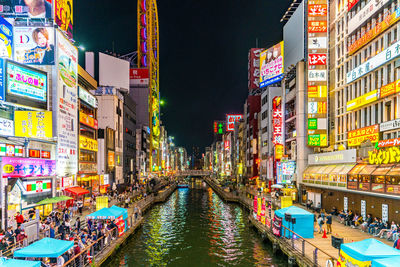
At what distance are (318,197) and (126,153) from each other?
184 feet

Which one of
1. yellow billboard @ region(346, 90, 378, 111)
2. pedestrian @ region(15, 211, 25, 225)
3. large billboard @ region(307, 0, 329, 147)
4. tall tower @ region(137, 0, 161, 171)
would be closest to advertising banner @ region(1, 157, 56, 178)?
pedestrian @ region(15, 211, 25, 225)

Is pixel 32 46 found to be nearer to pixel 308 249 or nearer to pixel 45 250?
pixel 45 250

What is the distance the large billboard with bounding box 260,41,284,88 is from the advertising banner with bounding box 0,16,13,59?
48.0 meters

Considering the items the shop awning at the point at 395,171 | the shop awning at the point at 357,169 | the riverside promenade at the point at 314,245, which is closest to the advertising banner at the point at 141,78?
the riverside promenade at the point at 314,245

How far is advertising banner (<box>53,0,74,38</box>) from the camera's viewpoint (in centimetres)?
4194

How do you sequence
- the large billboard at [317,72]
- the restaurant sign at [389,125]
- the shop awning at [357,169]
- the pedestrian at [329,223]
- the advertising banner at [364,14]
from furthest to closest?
the large billboard at [317,72]
the advertising banner at [364,14]
the shop awning at [357,169]
the restaurant sign at [389,125]
the pedestrian at [329,223]

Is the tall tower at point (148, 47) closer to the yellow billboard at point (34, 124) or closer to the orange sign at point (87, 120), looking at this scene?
the orange sign at point (87, 120)

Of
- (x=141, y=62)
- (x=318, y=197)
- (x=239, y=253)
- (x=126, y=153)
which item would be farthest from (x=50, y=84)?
(x=141, y=62)

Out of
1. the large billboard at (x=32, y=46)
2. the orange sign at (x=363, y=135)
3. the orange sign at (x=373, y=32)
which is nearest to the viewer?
the orange sign at (x=373, y=32)

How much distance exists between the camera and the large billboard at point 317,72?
149 ft

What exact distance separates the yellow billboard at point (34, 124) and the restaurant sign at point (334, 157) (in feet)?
114

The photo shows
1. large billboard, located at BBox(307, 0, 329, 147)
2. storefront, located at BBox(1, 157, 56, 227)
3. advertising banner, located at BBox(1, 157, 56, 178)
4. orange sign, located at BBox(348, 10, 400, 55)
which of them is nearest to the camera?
storefront, located at BBox(1, 157, 56, 227)

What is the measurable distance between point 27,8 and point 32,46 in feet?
20.0

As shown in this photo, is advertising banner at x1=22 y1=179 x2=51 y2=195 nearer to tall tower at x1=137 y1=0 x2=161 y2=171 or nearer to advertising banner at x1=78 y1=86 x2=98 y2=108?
advertising banner at x1=78 y1=86 x2=98 y2=108
